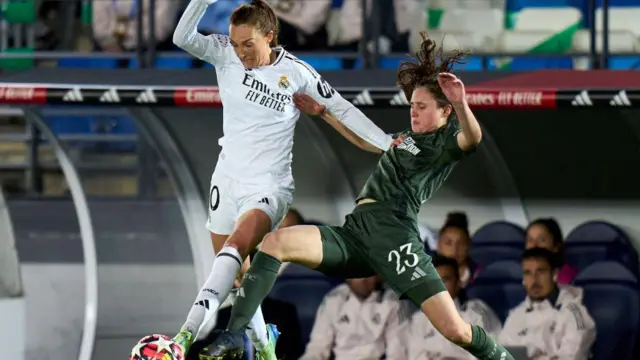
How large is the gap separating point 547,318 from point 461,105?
259 centimetres

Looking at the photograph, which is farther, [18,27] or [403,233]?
[18,27]

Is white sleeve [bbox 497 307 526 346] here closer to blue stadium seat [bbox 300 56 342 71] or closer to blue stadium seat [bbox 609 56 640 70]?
blue stadium seat [bbox 609 56 640 70]

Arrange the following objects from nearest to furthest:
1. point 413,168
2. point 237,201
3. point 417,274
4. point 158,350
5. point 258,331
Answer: point 158,350 → point 417,274 → point 413,168 → point 237,201 → point 258,331

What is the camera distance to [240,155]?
248 inches

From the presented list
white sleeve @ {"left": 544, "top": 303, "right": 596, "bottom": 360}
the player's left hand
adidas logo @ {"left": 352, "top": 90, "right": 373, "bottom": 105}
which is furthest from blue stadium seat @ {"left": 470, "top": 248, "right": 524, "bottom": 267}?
the player's left hand

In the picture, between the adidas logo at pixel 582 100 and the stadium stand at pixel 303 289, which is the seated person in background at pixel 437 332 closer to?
the stadium stand at pixel 303 289

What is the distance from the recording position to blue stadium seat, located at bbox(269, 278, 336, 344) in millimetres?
8586

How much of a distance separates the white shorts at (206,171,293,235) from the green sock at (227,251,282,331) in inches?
12.0

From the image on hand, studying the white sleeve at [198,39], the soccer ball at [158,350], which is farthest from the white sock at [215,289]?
the white sleeve at [198,39]

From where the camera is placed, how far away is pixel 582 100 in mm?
7621

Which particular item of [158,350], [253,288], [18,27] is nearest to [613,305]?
[253,288]

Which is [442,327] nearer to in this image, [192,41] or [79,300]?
[192,41]

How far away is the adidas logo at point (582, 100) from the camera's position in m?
7.62

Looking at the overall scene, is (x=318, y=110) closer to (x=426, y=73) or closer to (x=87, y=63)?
(x=426, y=73)
